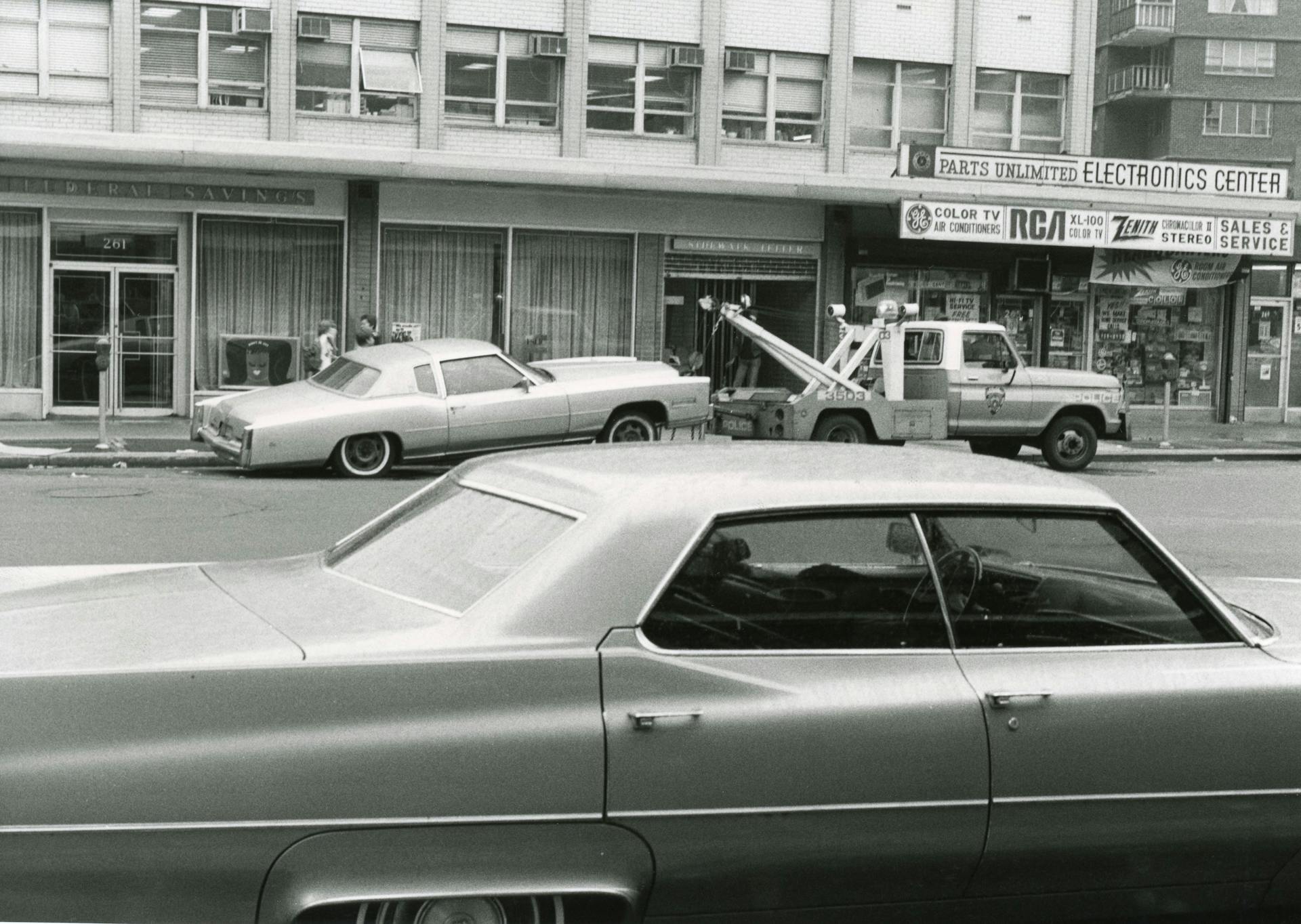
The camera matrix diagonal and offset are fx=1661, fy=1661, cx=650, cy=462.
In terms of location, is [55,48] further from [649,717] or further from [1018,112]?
[649,717]

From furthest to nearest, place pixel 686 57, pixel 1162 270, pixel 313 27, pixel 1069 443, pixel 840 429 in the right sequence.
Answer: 1. pixel 1162 270
2. pixel 686 57
3. pixel 313 27
4. pixel 1069 443
5. pixel 840 429

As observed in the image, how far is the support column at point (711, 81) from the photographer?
26891mm

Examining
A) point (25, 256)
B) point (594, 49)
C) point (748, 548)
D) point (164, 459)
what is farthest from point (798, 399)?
point (748, 548)

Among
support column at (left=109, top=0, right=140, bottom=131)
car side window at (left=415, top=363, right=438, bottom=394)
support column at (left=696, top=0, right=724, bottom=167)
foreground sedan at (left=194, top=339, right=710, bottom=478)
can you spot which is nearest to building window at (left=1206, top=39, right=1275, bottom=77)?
support column at (left=696, top=0, right=724, bottom=167)

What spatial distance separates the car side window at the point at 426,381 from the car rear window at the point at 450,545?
1245 centimetres

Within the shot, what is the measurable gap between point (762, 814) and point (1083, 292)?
84.3 feet

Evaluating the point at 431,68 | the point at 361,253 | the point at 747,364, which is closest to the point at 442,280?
the point at 361,253

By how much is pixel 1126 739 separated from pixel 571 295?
22370 millimetres

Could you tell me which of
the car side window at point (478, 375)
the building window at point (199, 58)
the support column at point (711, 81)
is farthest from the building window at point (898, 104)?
the car side window at point (478, 375)

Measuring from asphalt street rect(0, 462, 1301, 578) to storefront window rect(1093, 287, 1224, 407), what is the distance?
935 centimetres

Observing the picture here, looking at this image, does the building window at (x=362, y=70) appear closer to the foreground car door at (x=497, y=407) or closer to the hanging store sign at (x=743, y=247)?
the hanging store sign at (x=743, y=247)

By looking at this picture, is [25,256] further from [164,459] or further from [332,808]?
[332,808]

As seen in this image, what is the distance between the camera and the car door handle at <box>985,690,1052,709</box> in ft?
13.2

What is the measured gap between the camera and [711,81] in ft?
88.4
